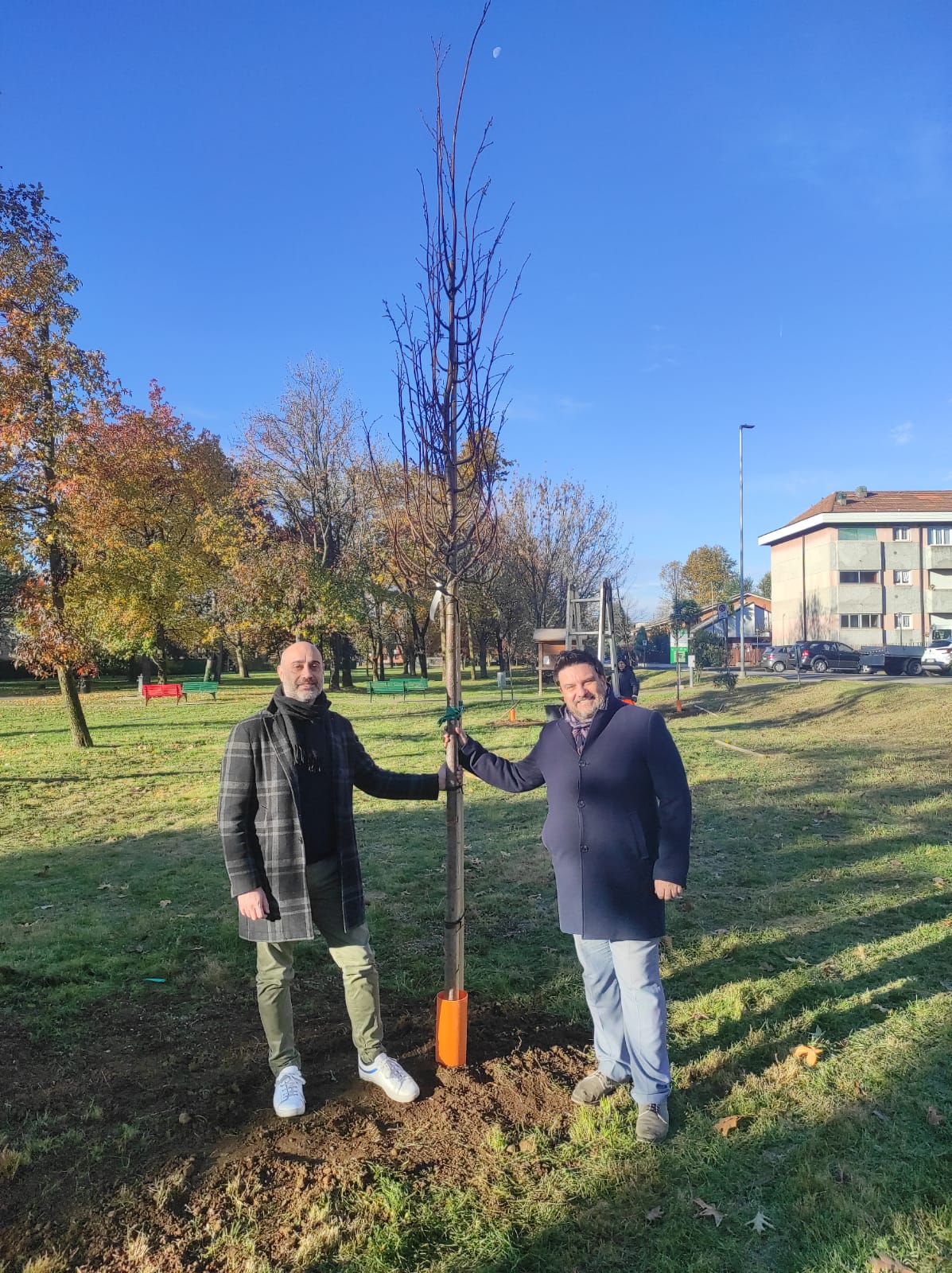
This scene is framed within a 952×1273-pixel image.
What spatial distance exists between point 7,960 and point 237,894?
9.15ft

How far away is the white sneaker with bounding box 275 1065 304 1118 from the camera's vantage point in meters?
3.10

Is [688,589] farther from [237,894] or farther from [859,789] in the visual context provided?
[237,894]

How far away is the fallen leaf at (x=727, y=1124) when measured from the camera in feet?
10.0

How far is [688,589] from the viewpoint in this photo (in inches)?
3088

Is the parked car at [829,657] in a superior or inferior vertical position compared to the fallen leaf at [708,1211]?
superior

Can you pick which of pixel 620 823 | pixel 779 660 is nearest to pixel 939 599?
pixel 779 660

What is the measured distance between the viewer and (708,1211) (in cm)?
263

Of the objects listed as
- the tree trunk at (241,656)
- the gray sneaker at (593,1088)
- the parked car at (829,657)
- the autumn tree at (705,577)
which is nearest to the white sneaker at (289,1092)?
the gray sneaker at (593,1088)

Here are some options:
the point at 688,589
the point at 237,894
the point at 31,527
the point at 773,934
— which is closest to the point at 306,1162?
the point at 237,894

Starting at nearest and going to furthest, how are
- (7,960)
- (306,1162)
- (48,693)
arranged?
(306,1162), (7,960), (48,693)

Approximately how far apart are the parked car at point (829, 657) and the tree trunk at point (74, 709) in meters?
33.1

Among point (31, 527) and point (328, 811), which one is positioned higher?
point (31, 527)

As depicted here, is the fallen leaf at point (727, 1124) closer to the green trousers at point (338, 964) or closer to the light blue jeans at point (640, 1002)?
the light blue jeans at point (640, 1002)

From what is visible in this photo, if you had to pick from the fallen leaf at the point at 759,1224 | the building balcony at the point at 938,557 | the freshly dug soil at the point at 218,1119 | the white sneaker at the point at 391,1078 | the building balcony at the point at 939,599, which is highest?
the building balcony at the point at 938,557
